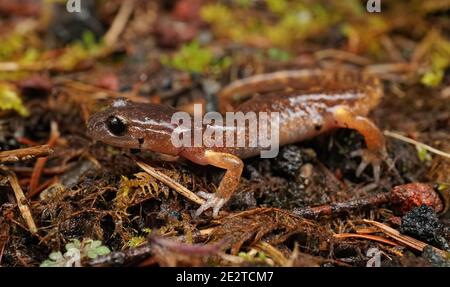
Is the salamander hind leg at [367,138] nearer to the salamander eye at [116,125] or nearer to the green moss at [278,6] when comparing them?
the salamander eye at [116,125]

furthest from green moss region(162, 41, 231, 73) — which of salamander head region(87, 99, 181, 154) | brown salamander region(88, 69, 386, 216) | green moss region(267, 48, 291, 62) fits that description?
salamander head region(87, 99, 181, 154)

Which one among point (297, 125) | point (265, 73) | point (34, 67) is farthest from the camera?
point (265, 73)

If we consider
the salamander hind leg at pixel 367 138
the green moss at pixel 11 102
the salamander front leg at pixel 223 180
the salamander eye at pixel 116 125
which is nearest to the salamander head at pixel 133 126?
the salamander eye at pixel 116 125

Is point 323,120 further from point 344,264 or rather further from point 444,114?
point 344,264

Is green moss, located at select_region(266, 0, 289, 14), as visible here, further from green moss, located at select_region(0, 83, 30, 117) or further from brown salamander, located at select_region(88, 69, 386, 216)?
green moss, located at select_region(0, 83, 30, 117)

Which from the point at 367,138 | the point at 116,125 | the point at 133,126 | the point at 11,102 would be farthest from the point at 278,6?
the point at 11,102
